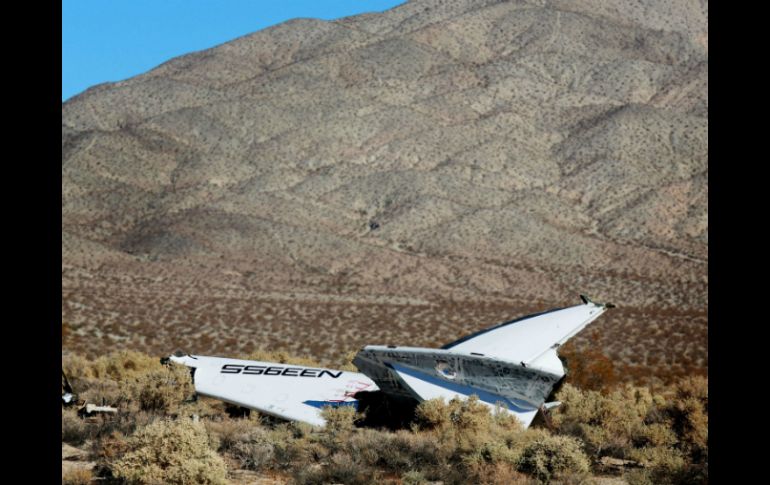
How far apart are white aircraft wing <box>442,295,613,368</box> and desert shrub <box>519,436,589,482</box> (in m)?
2.11

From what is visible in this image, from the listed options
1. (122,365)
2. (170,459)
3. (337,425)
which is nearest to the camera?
(170,459)

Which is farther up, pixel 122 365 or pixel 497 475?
pixel 122 365

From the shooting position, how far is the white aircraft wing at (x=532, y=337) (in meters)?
13.0

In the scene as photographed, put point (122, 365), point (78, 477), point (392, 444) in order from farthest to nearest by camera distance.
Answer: point (122, 365)
point (392, 444)
point (78, 477)

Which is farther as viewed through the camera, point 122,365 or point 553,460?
point 122,365

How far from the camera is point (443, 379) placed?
13.3 meters

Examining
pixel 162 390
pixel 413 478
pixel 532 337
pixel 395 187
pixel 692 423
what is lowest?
pixel 692 423

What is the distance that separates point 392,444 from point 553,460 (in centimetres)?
229

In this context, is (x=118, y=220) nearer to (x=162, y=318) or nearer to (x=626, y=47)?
(x=162, y=318)

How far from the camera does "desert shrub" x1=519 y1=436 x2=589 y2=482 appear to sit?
1041cm

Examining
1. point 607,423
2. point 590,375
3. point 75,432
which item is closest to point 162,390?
point 75,432

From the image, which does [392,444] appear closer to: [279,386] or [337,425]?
[337,425]

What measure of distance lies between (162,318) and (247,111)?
Result: 6698cm
